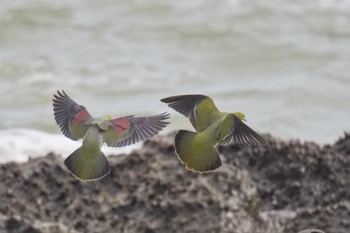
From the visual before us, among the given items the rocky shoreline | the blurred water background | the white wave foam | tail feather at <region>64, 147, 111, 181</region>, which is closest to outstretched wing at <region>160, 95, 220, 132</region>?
tail feather at <region>64, 147, 111, 181</region>

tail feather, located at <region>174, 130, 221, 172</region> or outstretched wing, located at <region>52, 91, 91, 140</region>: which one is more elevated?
outstretched wing, located at <region>52, 91, 91, 140</region>

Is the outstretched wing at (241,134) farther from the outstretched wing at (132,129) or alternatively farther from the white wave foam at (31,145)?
the white wave foam at (31,145)

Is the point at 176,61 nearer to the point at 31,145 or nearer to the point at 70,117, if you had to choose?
the point at 31,145

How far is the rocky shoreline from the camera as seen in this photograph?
175 inches

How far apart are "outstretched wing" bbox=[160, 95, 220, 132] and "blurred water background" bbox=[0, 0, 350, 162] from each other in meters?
5.31

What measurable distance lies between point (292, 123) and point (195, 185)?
5.77m

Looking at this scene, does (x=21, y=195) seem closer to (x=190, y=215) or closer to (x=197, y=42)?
(x=190, y=215)

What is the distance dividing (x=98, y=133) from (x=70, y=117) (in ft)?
0.53

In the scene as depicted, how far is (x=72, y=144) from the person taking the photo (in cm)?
798

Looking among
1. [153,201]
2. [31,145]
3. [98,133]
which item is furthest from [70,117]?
[31,145]

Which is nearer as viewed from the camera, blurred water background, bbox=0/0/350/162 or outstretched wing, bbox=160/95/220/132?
outstretched wing, bbox=160/95/220/132

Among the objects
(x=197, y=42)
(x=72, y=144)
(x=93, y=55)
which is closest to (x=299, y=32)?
(x=197, y=42)

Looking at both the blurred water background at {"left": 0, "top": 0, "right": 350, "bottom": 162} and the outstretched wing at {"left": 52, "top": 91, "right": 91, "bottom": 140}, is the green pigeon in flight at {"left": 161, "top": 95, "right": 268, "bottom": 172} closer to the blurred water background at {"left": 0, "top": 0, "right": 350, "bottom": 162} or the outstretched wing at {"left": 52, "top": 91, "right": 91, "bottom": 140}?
the outstretched wing at {"left": 52, "top": 91, "right": 91, "bottom": 140}

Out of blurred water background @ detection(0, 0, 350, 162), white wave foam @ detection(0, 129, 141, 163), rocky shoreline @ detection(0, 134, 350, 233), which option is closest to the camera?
rocky shoreline @ detection(0, 134, 350, 233)
